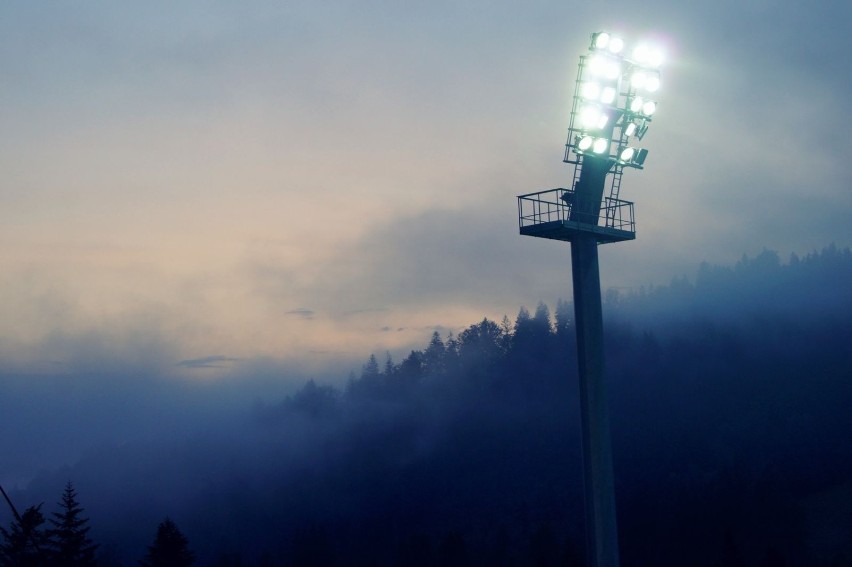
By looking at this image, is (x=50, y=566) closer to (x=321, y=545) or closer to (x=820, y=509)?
(x=321, y=545)

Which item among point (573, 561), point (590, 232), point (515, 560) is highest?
point (590, 232)

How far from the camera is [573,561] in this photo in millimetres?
92438

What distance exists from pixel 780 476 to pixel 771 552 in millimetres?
106157

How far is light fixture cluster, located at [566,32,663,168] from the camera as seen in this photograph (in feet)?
101

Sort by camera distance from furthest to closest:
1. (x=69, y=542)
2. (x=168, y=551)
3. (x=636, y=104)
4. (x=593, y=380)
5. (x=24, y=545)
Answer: (x=168, y=551)
(x=69, y=542)
(x=24, y=545)
(x=636, y=104)
(x=593, y=380)

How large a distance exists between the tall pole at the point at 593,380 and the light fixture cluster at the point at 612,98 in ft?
2.93

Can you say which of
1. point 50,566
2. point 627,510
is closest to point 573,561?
point 50,566

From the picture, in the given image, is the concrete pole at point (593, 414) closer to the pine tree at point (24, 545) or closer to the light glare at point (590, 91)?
the light glare at point (590, 91)

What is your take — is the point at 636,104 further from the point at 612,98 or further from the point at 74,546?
the point at 74,546

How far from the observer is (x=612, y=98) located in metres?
31.2

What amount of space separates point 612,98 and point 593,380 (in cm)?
980

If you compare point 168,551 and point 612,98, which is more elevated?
point 612,98

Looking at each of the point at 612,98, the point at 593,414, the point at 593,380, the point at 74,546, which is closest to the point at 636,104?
the point at 612,98

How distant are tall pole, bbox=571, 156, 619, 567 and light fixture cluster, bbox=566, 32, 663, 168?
35.1 inches
